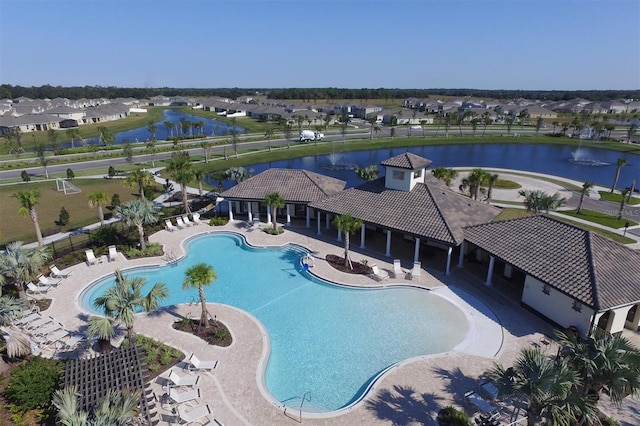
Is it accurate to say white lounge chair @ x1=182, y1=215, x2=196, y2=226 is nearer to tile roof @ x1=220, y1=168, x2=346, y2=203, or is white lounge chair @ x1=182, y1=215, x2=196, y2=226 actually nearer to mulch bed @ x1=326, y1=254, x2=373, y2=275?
tile roof @ x1=220, y1=168, x2=346, y2=203

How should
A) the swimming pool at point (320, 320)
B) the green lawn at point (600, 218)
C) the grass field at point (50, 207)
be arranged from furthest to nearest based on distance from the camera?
the green lawn at point (600, 218) < the grass field at point (50, 207) < the swimming pool at point (320, 320)

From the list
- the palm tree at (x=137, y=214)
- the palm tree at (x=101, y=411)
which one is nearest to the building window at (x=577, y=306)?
the palm tree at (x=101, y=411)

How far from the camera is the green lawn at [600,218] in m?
40.3

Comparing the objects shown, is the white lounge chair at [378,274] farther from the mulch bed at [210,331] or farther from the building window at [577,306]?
the building window at [577,306]

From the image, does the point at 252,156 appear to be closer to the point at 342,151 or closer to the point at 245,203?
the point at 342,151

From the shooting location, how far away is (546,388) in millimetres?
12805

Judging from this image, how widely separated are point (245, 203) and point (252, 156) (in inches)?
1559

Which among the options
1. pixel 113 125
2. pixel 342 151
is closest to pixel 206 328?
pixel 342 151

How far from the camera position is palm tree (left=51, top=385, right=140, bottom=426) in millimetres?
12078

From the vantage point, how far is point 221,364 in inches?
761

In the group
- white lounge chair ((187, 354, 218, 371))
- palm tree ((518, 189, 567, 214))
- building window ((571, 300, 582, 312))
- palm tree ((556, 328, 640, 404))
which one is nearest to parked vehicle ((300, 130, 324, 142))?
palm tree ((518, 189, 567, 214))

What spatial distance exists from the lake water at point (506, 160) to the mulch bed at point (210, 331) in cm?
3856

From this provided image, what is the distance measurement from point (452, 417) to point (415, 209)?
17524 millimetres

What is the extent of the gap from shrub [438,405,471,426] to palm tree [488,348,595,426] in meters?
2.62
